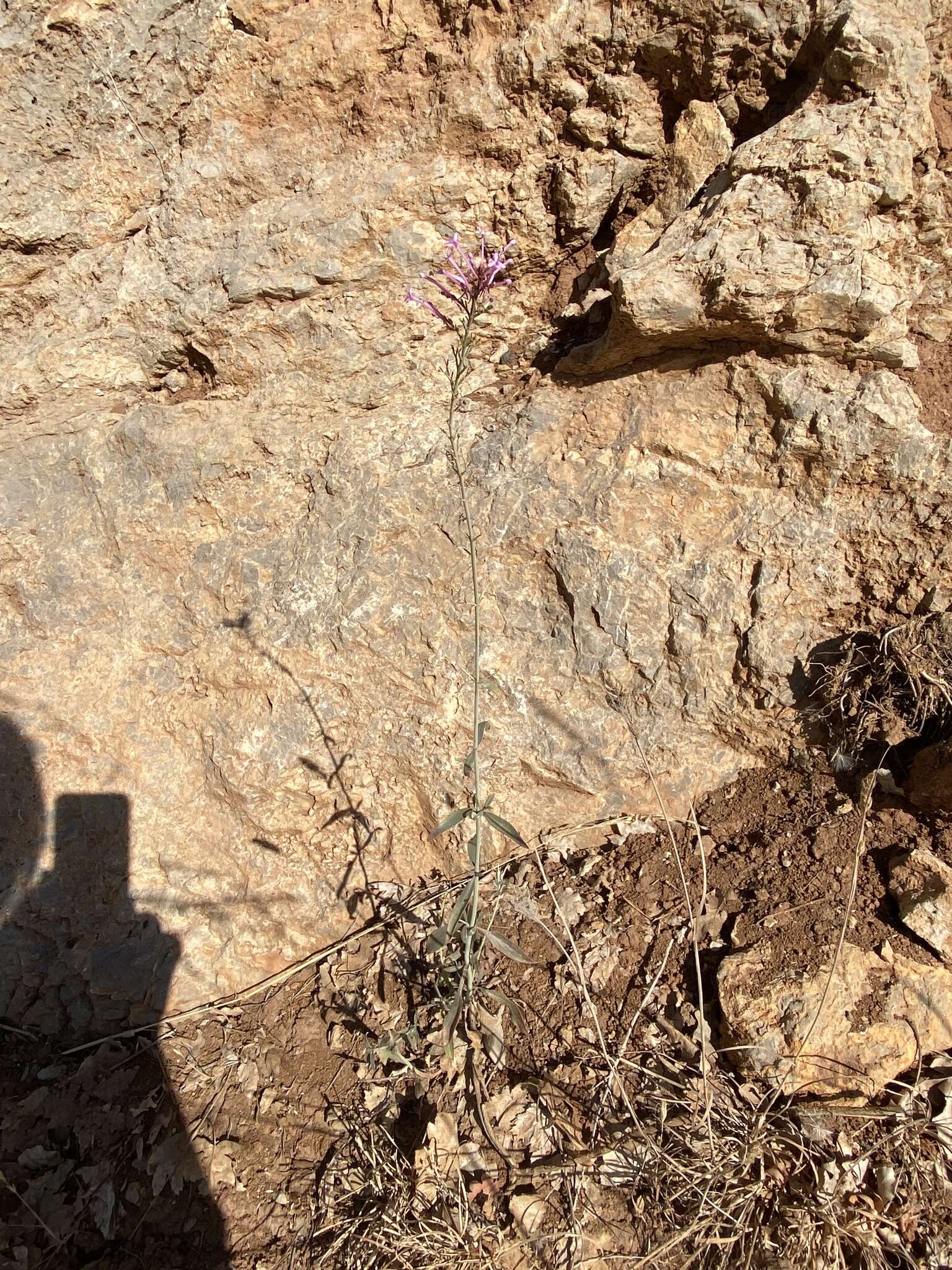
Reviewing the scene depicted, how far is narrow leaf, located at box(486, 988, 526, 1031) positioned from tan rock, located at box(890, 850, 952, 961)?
41.6 inches

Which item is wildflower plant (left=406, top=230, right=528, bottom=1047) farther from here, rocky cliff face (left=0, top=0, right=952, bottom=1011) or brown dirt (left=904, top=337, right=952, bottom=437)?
brown dirt (left=904, top=337, right=952, bottom=437)

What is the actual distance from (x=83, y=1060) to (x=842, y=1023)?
241 centimetres

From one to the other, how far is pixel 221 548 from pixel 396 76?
1.73 metres

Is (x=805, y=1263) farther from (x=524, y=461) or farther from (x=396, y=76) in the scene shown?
(x=396, y=76)

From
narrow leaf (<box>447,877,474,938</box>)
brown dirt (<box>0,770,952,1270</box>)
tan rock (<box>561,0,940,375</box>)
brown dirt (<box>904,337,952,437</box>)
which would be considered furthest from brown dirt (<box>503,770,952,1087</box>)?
tan rock (<box>561,0,940,375</box>)

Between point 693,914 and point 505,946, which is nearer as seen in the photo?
point 505,946

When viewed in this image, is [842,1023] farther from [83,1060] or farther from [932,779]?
[83,1060]

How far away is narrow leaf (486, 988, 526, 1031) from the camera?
2.03m

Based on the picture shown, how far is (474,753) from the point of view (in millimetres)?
2121

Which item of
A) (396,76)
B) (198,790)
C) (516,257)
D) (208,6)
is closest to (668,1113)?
(198,790)

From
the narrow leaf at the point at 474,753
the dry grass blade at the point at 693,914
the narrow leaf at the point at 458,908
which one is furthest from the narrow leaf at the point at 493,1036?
the narrow leaf at the point at 474,753

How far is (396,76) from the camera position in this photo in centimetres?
253

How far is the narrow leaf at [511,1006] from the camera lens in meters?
2.03

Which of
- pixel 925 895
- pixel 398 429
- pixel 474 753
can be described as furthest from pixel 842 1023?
pixel 398 429
